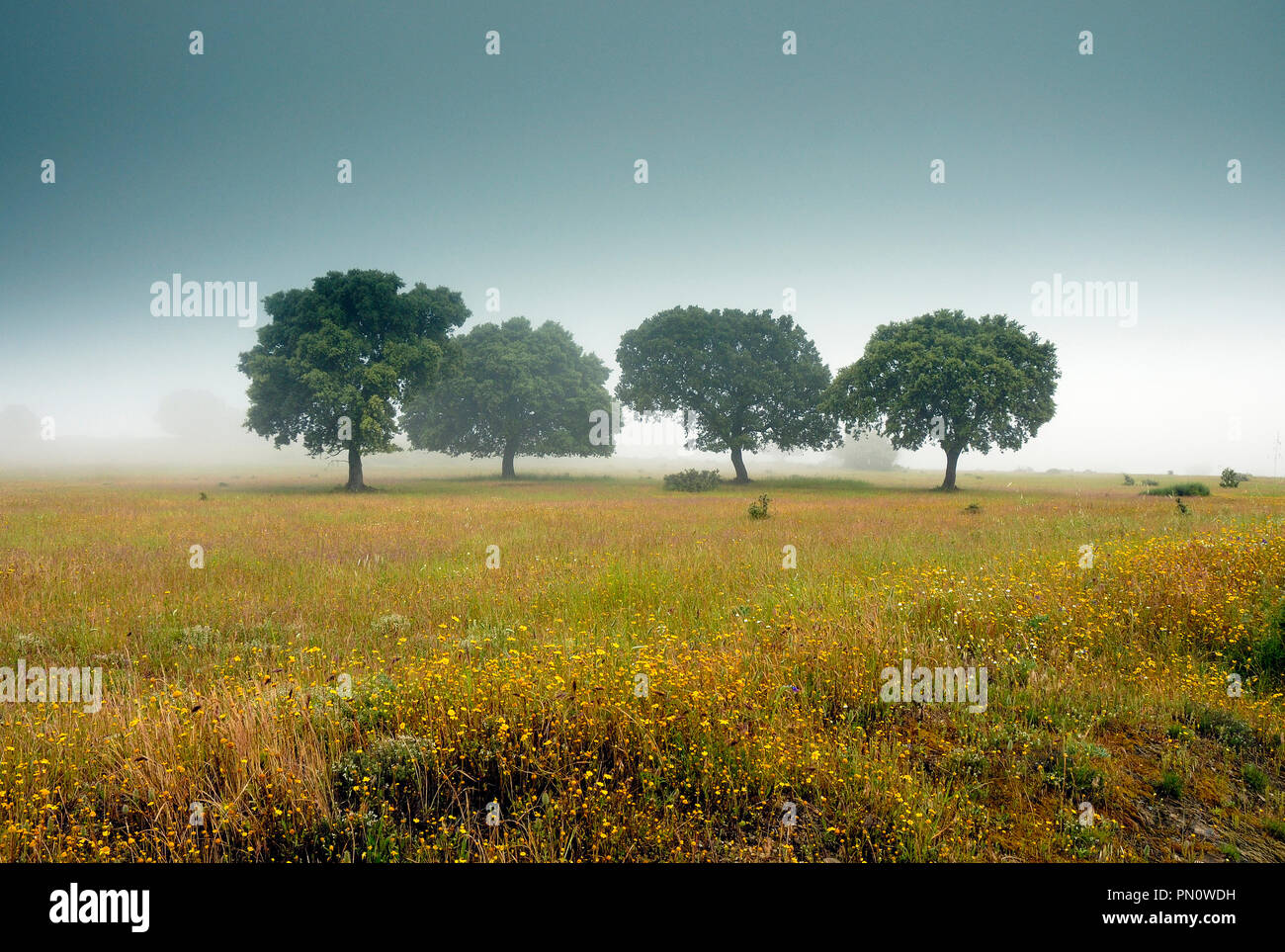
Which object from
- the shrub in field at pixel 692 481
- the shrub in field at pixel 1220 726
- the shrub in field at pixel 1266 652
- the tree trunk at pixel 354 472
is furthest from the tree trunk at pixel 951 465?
the tree trunk at pixel 354 472

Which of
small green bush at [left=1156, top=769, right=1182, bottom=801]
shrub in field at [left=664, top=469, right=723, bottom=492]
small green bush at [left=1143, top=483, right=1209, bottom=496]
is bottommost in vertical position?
small green bush at [left=1156, top=769, right=1182, bottom=801]

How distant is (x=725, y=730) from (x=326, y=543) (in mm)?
13568

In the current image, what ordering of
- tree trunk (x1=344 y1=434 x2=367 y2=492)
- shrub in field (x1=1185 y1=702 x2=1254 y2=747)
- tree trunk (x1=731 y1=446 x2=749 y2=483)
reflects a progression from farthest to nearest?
tree trunk (x1=731 y1=446 x2=749 y2=483) < tree trunk (x1=344 y1=434 x2=367 y2=492) < shrub in field (x1=1185 y1=702 x2=1254 y2=747)

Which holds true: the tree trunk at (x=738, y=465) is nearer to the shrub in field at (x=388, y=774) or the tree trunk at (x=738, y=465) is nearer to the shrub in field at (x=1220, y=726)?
the shrub in field at (x=1220, y=726)

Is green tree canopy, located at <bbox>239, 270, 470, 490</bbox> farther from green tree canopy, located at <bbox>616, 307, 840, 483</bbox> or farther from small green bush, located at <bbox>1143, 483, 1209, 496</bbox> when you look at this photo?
small green bush, located at <bbox>1143, 483, 1209, 496</bbox>

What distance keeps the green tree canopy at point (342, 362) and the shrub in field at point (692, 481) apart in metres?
18.3

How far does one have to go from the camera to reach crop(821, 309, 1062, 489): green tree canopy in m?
35.4

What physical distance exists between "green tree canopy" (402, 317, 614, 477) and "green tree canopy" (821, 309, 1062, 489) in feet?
74.0

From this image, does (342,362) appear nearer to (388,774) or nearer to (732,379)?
(732,379)

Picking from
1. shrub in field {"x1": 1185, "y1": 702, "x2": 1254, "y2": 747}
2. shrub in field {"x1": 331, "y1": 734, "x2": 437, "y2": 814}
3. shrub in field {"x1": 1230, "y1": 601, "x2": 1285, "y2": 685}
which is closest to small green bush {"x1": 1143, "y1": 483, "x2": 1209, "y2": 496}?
shrub in field {"x1": 1230, "y1": 601, "x2": 1285, "y2": 685}

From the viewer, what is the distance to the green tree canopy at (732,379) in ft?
145

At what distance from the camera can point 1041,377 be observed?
37.2 metres

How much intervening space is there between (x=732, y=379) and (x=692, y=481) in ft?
34.8
